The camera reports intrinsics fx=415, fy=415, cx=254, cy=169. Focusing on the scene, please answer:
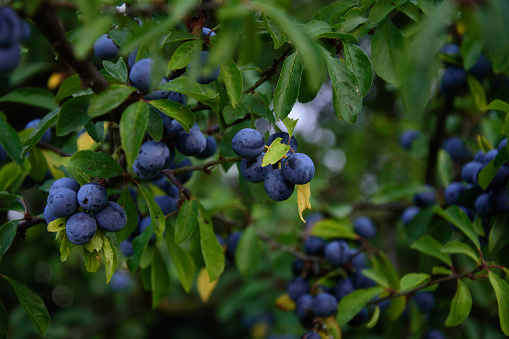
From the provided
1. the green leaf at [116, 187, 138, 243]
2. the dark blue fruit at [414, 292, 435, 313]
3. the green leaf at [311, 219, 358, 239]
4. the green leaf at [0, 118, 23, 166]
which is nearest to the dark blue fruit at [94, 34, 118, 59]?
the green leaf at [0, 118, 23, 166]

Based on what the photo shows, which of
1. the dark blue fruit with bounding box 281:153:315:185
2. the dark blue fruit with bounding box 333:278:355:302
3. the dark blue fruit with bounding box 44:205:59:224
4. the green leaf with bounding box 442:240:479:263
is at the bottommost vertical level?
the dark blue fruit with bounding box 333:278:355:302

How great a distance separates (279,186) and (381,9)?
1.76ft

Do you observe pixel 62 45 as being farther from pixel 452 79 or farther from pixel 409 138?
pixel 409 138

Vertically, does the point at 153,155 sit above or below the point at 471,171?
above

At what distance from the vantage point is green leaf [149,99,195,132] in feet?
2.85

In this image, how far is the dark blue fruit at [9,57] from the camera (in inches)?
33.4

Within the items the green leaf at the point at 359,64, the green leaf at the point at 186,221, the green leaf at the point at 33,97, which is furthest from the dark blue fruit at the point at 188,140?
the green leaf at the point at 33,97

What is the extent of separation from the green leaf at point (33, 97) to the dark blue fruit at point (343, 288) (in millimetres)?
1158

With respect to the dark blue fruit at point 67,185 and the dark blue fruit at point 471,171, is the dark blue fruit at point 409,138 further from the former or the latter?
the dark blue fruit at point 67,185

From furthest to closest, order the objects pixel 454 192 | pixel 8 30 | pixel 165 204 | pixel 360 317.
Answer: pixel 454 192, pixel 360 317, pixel 165 204, pixel 8 30

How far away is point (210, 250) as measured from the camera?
1.15 meters

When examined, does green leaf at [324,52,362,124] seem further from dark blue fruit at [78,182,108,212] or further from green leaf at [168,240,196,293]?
green leaf at [168,240,196,293]

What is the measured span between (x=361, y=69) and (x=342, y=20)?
15 centimetres

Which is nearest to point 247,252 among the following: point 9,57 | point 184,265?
point 184,265
